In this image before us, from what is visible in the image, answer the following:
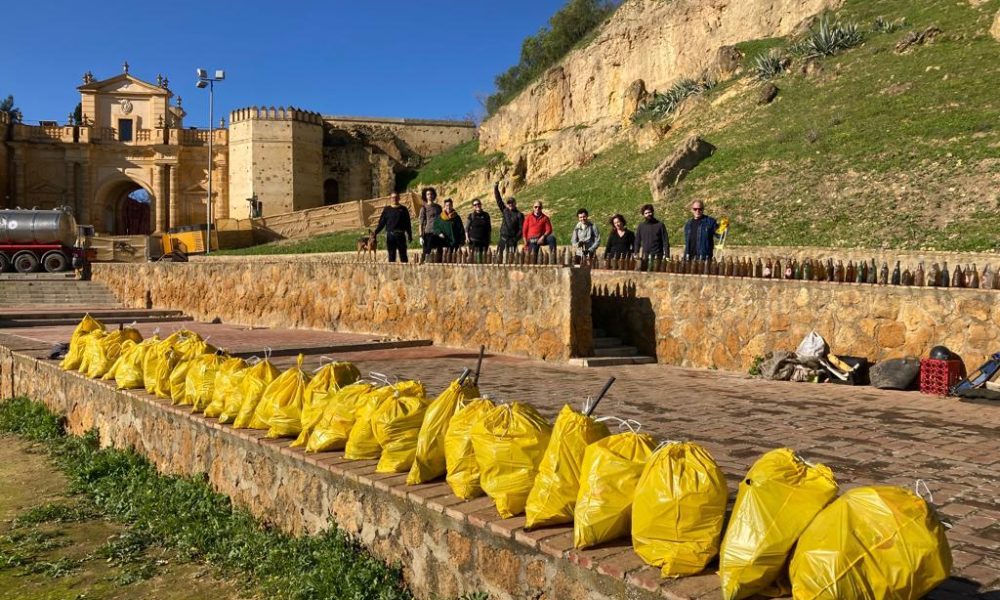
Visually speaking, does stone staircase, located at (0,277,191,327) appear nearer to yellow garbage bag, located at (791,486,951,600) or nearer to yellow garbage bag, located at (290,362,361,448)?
yellow garbage bag, located at (290,362,361,448)

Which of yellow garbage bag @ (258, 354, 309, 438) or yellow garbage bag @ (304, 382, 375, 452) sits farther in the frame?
yellow garbage bag @ (258, 354, 309, 438)

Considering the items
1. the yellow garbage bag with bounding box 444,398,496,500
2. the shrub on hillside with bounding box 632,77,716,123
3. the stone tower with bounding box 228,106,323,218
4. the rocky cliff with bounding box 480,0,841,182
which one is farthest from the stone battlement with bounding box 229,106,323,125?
the yellow garbage bag with bounding box 444,398,496,500

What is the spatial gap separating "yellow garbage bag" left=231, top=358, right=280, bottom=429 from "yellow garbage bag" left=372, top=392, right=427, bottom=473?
4.83ft

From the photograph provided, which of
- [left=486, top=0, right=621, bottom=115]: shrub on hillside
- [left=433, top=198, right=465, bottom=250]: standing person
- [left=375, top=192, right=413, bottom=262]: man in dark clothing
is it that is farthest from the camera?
[left=486, top=0, right=621, bottom=115]: shrub on hillside

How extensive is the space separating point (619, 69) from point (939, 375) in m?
34.2

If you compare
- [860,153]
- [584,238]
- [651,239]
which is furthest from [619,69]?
[651,239]

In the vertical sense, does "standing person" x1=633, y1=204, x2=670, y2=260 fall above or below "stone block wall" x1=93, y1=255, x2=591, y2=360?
above

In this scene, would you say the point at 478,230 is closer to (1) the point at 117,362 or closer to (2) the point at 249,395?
(1) the point at 117,362

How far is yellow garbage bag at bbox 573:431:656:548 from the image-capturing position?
310 cm

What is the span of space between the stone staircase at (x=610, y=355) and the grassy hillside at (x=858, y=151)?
299 inches

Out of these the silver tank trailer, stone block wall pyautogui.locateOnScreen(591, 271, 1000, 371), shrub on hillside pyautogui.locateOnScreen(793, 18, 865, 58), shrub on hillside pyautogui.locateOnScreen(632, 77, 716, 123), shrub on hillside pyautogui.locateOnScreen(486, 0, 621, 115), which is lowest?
stone block wall pyautogui.locateOnScreen(591, 271, 1000, 371)

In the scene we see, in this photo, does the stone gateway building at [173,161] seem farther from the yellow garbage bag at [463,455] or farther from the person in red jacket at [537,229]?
the yellow garbage bag at [463,455]

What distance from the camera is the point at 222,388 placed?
19.1 ft

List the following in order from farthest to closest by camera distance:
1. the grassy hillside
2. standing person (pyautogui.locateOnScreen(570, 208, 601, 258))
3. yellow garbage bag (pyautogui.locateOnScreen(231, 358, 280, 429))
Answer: the grassy hillside → standing person (pyautogui.locateOnScreen(570, 208, 601, 258)) → yellow garbage bag (pyautogui.locateOnScreen(231, 358, 280, 429))
